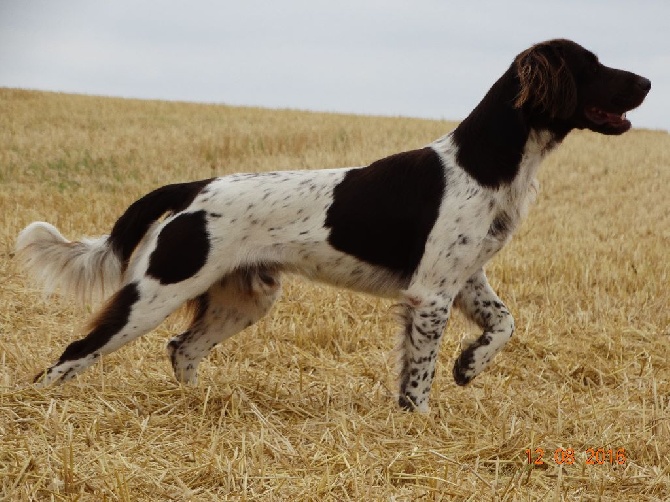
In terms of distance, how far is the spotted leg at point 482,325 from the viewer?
12.9 feet

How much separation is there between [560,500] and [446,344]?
231 centimetres

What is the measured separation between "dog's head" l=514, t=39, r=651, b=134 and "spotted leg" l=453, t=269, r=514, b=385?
0.81m

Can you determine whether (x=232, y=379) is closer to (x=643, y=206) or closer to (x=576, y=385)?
(x=576, y=385)

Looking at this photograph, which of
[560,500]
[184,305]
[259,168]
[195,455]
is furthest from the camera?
[259,168]

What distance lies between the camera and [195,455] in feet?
10.1

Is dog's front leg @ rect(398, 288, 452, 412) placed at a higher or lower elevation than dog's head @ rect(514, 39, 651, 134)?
lower

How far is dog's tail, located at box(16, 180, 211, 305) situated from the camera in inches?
157

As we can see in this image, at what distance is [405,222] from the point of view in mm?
3730

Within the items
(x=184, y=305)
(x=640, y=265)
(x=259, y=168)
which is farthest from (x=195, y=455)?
(x=259, y=168)

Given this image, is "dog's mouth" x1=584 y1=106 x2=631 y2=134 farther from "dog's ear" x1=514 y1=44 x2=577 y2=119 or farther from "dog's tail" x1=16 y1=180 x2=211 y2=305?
"dog's tail" x1=16 y1=180 x2=211 y2=305
